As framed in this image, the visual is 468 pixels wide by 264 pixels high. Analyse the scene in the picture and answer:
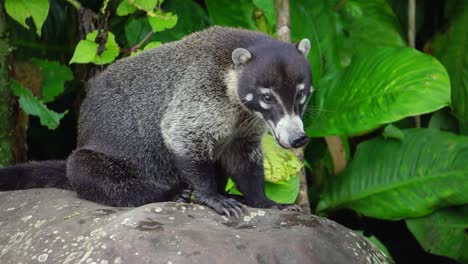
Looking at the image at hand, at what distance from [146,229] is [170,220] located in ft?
0.62

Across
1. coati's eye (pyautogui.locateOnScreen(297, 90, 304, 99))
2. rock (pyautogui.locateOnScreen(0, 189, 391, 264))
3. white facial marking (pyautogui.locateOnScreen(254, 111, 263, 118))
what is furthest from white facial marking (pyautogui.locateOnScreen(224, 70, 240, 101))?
rock (pyautogui.locateOnScreen(0, 189, 391, 264))

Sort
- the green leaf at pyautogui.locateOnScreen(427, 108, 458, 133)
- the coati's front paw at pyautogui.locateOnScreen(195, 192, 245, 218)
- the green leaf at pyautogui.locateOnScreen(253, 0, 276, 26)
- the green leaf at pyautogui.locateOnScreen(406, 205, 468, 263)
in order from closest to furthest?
the coati's front paw at pyautogui.locateOnScreen(195, 192, 245, 218)
the green leaf at pyautogui.locateOnScreen(253, 0, 276, 26)
the green leaf at pyautogui.locateOnScreen(406, 205, 468, 263)
the green leaf at pyautogui.locateOnScreen(427, 108, 458, 133)

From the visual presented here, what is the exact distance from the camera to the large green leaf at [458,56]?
701cm

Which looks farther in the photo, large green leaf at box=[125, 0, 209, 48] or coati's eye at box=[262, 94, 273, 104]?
large green leaf at box=[125, 0, 209, 48]

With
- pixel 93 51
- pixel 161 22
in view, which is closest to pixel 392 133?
pixel 161 22

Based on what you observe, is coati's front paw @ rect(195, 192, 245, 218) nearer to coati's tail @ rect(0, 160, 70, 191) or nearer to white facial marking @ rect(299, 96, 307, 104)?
white facial marking @ rect(299, 96, 307, 104)

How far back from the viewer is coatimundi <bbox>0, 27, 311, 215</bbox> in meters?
4.65

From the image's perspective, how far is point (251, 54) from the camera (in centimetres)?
473

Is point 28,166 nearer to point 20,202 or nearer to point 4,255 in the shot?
point 20,202

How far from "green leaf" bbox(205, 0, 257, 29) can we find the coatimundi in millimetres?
1610

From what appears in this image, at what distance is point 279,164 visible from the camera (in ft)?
19.1

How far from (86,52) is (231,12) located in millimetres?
1550

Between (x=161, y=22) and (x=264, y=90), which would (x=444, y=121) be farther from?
(x=264, y=90)

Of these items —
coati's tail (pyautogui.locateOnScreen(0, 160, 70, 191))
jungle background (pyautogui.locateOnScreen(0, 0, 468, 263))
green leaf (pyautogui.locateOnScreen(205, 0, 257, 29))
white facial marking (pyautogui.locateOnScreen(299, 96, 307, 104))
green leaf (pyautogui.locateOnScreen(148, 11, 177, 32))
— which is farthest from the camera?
green leaf (pyautogui.locateOnScreen(205, 0, 257, 29))
